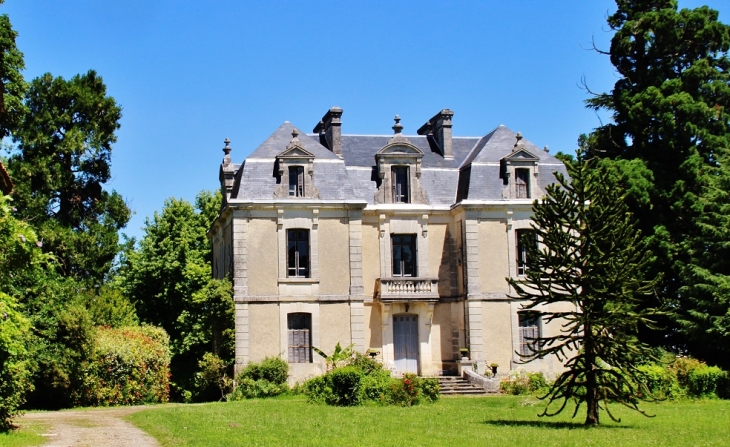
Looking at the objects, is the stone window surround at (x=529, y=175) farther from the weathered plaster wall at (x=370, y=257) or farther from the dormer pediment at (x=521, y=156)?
the weathered plaster wall at (x=370, y=257)

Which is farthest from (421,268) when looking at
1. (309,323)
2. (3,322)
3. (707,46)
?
(3,322)

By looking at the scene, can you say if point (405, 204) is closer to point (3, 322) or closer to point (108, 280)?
point (108, 280)

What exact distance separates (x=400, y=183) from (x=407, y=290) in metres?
3.82

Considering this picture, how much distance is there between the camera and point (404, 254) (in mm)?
30938

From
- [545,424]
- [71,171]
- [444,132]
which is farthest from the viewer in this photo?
[71,171]

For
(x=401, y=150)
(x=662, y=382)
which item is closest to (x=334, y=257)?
(x=401, y=150)

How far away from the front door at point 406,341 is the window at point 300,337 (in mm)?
3078

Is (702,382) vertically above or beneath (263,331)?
beneath

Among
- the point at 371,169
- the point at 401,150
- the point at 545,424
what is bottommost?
the point at 545,424

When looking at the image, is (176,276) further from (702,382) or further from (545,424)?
(545,424)

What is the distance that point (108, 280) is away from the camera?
125ft

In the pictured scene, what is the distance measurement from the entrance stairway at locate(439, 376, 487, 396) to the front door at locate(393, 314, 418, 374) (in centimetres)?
188

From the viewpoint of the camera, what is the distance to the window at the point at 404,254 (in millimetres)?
30844

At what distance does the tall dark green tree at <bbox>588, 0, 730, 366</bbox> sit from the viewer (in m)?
30.9
